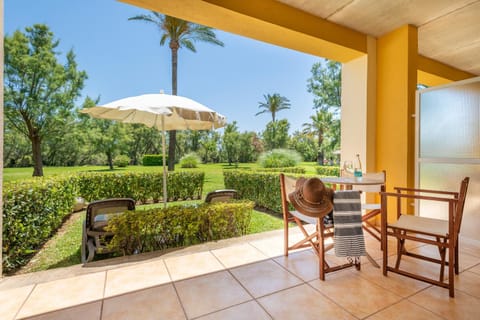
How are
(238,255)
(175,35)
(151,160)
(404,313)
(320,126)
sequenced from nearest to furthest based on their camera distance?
(404,313), (238,255), (175,35), (151,160), (320,126)

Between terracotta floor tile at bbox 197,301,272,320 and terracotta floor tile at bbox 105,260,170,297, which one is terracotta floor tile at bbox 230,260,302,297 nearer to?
terracotta floor tile at bbox 197,301,272,320

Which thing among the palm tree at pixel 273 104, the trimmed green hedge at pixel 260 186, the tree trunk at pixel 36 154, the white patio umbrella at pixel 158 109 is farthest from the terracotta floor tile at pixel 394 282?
the palm tree at pixel 273 104

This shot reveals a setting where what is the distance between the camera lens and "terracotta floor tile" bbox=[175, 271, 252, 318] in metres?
1.64

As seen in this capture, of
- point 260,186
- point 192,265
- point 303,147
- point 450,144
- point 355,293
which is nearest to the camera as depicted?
point 355,293

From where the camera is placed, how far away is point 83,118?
8.57 metres

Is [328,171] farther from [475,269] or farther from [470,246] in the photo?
[475,269]

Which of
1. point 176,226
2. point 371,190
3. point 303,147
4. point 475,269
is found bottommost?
point 475,269

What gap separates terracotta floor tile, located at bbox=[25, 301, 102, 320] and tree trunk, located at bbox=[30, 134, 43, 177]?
7.57 meters

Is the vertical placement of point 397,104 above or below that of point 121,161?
above

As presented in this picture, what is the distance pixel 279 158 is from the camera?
1302 cm

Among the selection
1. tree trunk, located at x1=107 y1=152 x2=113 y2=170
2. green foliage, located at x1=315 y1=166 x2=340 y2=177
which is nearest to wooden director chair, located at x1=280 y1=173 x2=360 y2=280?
green foliage, located at x1=315 y1=166 x2=340 y2=177

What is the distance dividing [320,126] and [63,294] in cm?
1628

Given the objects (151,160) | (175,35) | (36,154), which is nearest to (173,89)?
(175,35)

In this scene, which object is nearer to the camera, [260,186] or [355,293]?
[355,293]
